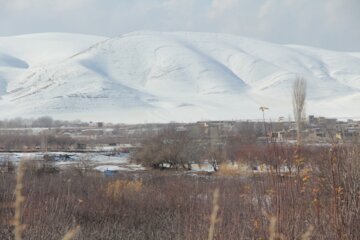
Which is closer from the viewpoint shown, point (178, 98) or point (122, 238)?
point (122, 238)

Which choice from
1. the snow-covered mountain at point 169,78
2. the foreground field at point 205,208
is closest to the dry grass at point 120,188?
the foreground field at point 205,208

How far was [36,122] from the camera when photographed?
92.9 metres

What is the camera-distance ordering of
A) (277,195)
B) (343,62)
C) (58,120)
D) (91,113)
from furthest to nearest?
(343,62) < (91,113) < (58,120) < (277,195)

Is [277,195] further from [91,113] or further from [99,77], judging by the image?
[99,77]

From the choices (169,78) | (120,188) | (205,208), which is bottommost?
(120,188)

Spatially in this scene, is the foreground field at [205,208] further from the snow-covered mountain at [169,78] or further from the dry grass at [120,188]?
Answer: the snow-covered mountain at [169,78]

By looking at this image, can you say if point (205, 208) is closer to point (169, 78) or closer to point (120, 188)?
point (120, 188)

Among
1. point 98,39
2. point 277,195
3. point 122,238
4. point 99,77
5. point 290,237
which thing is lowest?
point 122,238

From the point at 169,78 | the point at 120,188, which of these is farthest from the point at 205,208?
the point at 169,78

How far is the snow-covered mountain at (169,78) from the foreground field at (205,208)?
80.5 m

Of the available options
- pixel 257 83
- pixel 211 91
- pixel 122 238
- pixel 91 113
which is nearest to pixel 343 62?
pixel 257 83

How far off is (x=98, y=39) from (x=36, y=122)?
77.1 metres

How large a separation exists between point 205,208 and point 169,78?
121m

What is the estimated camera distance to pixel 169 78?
129 meters
